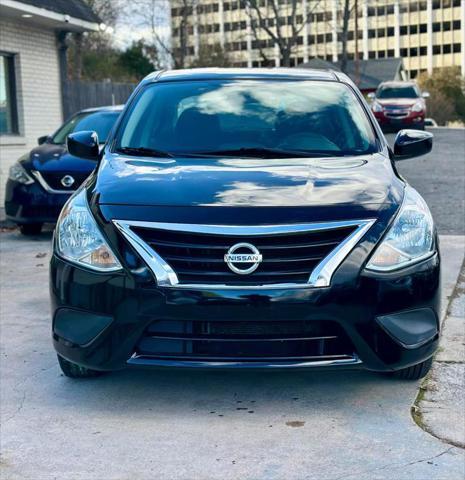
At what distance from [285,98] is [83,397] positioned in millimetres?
2276

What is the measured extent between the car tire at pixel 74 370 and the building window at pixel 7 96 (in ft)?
37.7

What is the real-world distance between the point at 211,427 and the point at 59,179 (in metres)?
6.28

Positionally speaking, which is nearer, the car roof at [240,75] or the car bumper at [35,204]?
the car roof at [240,75]

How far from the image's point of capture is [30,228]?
33.2 ft

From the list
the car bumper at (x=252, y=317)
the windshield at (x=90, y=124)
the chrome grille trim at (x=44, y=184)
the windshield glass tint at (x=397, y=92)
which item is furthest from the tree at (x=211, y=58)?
the car bumper at (x=252, y=317)

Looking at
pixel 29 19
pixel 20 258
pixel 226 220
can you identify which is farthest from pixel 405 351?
pixel 29 19

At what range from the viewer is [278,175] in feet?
13.5

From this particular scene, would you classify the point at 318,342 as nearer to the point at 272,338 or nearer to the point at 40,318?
the point at 272,338

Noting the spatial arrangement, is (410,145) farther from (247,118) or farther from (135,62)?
(135,62)

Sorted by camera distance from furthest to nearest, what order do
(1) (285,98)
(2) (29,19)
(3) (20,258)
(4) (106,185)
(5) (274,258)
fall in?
(2) (29,19), (3) (20,258), (1) (285,98), (4) (106,185), (5) (274,258)

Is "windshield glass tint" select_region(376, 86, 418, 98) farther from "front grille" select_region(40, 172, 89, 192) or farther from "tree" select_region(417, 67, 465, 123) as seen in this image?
"tree" select_region(417, 67, 465, 123)

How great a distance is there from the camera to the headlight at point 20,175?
31.4 feet

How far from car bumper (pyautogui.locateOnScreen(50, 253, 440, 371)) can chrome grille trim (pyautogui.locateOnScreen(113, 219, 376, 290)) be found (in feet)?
0.10

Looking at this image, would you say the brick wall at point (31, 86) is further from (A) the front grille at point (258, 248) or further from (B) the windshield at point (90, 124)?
(A) the front grille at point (258, 248)
